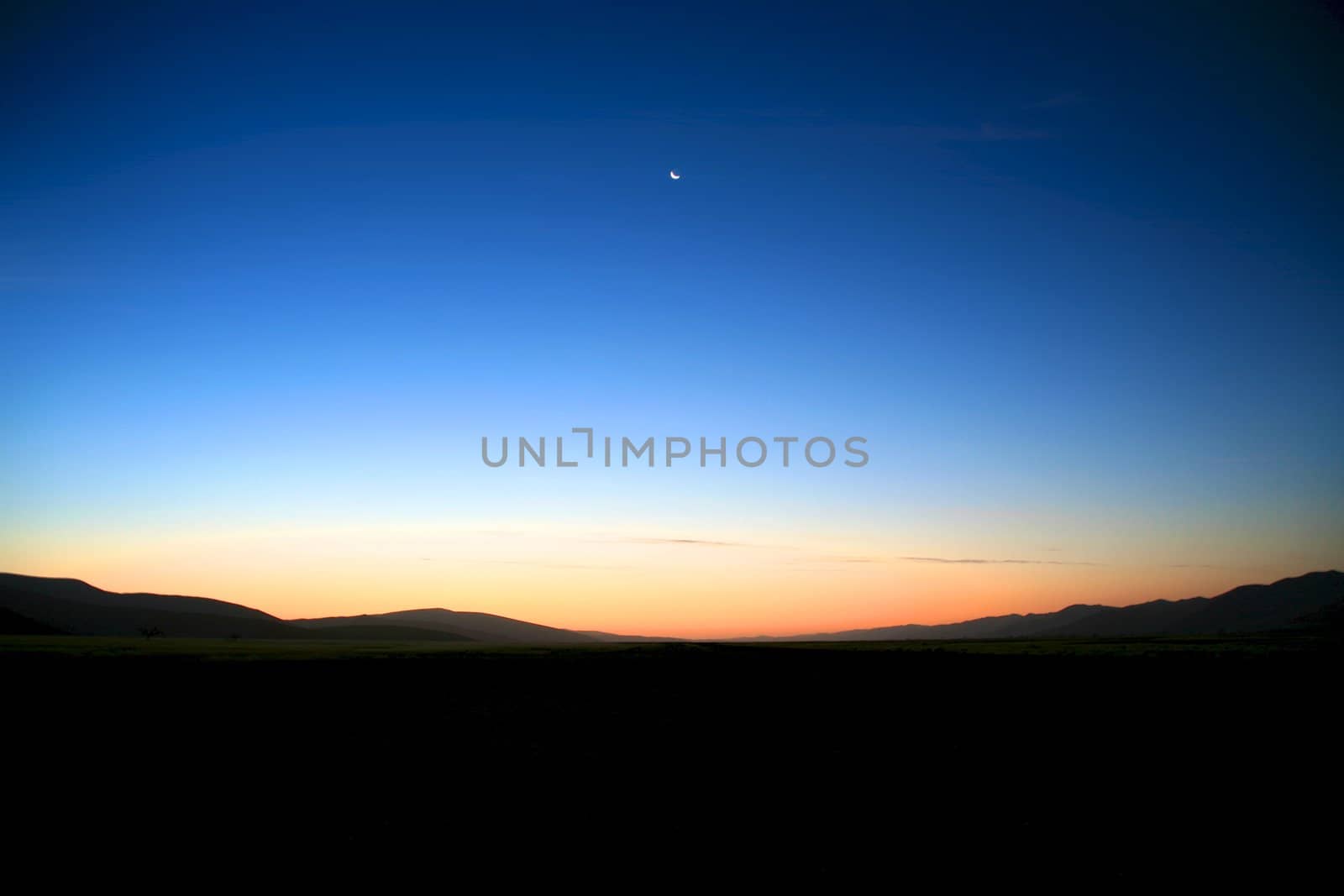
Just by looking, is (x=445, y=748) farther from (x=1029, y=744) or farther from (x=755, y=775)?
(x=1029, y=744)

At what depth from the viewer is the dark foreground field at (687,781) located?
385 inches

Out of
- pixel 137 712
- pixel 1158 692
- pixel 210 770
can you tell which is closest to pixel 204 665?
pixel 137 712

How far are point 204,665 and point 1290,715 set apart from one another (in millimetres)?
50710

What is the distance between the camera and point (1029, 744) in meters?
17.8

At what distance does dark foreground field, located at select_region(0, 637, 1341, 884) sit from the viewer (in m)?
9.77

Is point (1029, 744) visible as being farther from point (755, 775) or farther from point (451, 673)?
point (451, 673)

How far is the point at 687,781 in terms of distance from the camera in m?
13.9

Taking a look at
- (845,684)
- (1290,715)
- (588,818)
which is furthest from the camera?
(845,684)

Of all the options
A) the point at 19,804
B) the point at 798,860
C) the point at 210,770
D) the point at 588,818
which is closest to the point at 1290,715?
the point at 798,860

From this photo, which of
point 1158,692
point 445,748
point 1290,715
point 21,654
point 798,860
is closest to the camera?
point 798,860

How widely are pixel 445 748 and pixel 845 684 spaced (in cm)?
2161

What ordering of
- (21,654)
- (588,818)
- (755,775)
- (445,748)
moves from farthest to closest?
(21,654)
(445,748)
(755,775)
(588,818)

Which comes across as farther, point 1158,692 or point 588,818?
point 1158,692

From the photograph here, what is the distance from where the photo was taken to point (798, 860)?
31.3 ft
